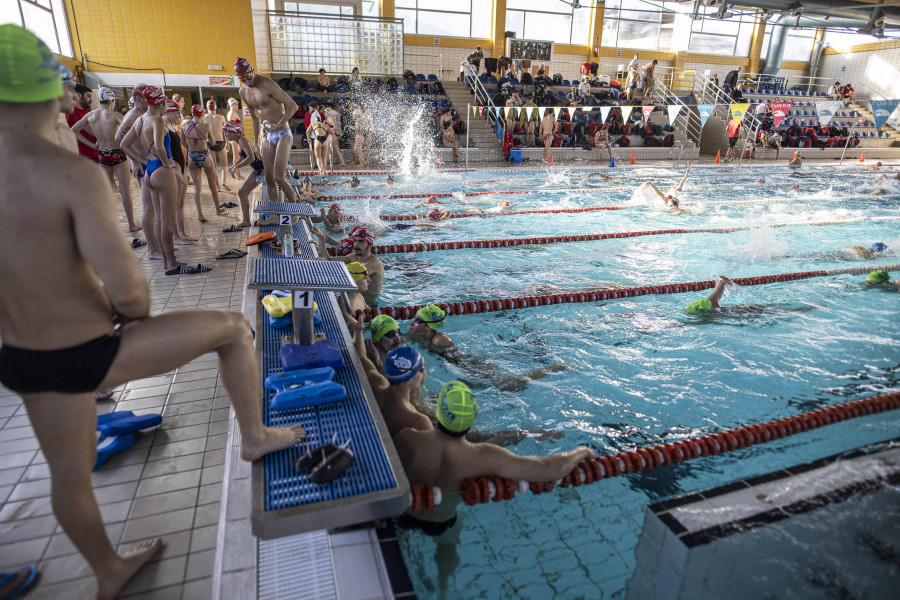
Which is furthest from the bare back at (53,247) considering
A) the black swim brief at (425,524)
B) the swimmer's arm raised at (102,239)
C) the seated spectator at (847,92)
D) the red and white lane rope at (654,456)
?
the seated spectator at (847,92)

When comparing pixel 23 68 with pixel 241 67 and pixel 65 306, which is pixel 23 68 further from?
pixel 241 67

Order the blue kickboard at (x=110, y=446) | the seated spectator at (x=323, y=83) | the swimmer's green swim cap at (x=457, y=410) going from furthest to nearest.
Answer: the seated spectator at (x=323, y=83)
the blue kickboard at (x=110, y=446)
the swimmer's green swim cap at (x=457, y=410)

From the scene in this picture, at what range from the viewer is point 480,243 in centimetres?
659

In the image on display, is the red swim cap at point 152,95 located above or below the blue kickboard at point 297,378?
above

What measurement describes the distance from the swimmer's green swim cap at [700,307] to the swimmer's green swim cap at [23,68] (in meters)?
4.69

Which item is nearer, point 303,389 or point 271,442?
point 271,442

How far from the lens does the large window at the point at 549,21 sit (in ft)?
67.4

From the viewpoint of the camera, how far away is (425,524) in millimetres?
2053

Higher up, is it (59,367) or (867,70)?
(867,70)

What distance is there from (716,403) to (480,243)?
3.81m

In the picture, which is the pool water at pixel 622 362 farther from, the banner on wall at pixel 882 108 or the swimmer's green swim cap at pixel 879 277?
the banner on wall at pixel 882 108

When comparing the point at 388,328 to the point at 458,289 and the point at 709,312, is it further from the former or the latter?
the point at 709,312

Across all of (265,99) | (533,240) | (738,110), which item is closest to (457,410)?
(533,240)

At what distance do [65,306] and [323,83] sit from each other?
51.8 feet
